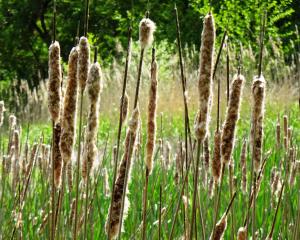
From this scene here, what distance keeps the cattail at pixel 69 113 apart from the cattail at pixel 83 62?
0.7 inches

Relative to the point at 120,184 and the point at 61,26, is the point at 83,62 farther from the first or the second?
the point at 61,26

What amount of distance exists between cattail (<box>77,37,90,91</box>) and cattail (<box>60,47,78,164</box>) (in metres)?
0.02

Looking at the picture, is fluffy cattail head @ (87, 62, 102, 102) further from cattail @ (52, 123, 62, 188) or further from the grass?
the grass

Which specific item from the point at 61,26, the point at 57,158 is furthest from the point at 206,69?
the point at 61,26

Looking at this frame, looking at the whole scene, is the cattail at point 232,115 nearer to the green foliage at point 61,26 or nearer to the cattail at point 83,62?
the cattail at point 83,62

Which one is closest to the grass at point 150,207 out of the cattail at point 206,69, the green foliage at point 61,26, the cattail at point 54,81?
the cattail at point 54,81

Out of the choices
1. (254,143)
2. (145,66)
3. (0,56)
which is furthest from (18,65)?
(254,143)

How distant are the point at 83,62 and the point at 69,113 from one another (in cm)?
11

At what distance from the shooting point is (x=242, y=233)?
123 centimetres

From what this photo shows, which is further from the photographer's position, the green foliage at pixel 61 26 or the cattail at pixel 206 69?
the green foliage at pixel 61 26

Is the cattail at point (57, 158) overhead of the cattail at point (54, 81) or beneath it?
beneath

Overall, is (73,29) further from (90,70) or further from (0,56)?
(90,70)

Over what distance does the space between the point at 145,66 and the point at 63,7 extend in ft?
47.7

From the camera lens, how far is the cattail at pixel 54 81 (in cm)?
119
